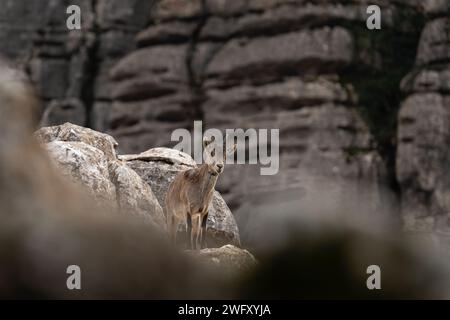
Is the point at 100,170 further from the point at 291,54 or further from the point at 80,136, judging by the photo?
the point at 291,54

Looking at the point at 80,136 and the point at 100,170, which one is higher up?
the point at 80,136

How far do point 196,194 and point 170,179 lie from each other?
456cm

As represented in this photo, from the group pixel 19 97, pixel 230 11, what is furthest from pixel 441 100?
pixel 19 97

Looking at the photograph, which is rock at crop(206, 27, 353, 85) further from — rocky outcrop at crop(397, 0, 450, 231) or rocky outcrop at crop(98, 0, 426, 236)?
rocky outcrop at crop(397, 0, 450, 231)

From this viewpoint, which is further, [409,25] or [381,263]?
[409,25]

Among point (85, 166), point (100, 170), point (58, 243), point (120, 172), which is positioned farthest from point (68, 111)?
point (58, 243)

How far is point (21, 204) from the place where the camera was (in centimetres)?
365

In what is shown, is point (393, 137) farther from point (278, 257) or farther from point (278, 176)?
point (278, 257)

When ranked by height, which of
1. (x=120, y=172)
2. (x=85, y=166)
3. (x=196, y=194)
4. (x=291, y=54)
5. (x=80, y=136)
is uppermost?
(x=291, y=54)

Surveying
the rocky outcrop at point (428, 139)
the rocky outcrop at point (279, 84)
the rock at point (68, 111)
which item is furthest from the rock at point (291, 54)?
the rock at point (68, 111)

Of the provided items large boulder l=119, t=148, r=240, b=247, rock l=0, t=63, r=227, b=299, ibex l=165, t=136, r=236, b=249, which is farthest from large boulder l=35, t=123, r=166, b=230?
rock l=0, t=63, r=227, b=299

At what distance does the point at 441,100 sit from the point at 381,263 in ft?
173

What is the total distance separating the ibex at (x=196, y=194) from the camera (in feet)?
61.2

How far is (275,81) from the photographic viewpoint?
2335 inches
